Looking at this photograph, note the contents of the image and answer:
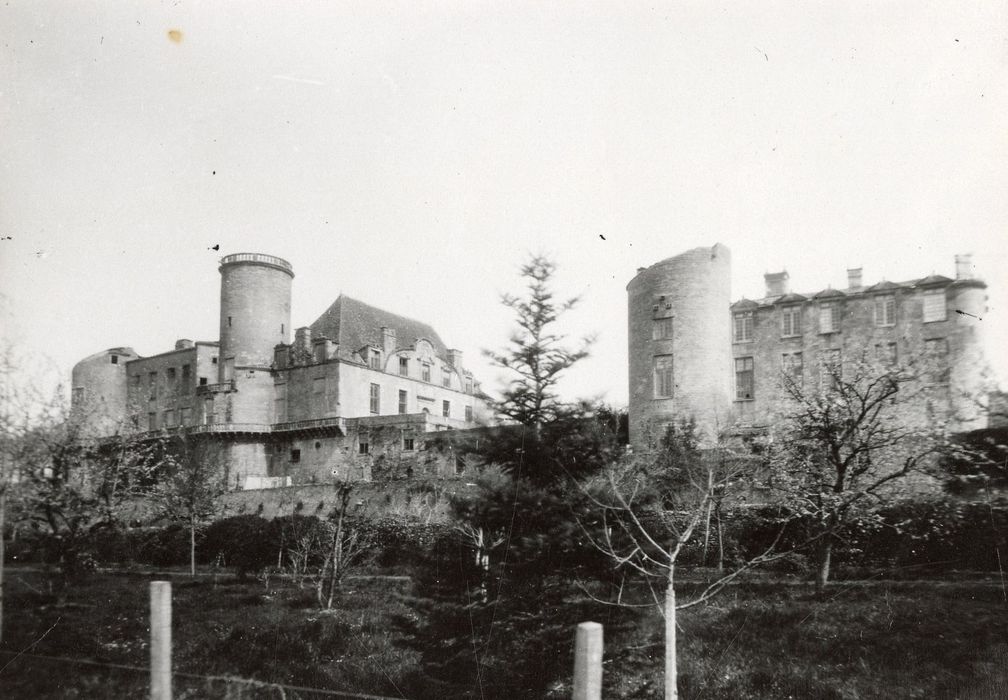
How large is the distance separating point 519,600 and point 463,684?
5.83 ft

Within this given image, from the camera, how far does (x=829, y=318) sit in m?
27.5

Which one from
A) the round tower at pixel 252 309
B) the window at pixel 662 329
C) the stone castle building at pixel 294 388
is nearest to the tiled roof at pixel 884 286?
the window at pixel 662 329

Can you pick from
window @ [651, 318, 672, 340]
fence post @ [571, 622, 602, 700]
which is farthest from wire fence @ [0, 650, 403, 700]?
window @ [651, 318, 672, 340]

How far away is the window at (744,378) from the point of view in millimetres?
28328

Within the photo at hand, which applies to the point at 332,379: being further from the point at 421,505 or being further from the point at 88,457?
the point at 88,457

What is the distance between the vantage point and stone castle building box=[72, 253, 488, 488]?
111ft

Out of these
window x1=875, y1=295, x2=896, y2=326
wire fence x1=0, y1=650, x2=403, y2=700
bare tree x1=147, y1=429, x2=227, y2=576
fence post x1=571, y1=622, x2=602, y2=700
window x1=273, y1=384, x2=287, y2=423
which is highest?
window x1=875, y1=295, x2=896, y2=326

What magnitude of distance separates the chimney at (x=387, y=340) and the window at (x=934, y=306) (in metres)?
25.9

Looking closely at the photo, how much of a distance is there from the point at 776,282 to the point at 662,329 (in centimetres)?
718

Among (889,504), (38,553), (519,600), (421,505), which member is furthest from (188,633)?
(889,504)

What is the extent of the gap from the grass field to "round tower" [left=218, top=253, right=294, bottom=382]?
20.2 m

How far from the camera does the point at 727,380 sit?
26.5 meters

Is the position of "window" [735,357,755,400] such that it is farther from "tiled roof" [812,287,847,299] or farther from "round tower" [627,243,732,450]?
"tiled roof" [812,287,847,299]

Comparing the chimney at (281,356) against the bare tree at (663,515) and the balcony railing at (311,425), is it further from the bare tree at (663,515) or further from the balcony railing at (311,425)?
the bare tree at (663,515)
